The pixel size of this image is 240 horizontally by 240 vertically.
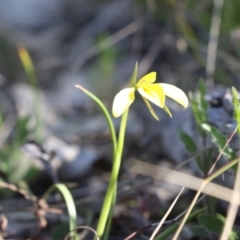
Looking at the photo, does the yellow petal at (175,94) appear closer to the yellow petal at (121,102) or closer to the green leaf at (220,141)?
the yellow petal at (121,102)

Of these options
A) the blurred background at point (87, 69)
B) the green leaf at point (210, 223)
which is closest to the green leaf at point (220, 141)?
the green leaf at point (210, 223)

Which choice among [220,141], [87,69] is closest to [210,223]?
[220,141]

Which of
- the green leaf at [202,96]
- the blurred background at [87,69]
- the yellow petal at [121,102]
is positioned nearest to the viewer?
the yellow petal at [121,102]

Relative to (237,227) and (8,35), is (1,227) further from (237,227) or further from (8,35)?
(8,35)

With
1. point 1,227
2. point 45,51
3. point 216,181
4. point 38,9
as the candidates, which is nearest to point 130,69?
point 45,51

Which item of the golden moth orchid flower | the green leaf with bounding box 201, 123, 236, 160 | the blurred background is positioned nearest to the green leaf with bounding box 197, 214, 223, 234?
the green leaf with bounding box 201, 123, 236, 160

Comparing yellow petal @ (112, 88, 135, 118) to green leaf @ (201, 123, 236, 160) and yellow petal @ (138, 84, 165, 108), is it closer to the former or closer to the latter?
yellow petal @ (138, 84, 165, 108)
